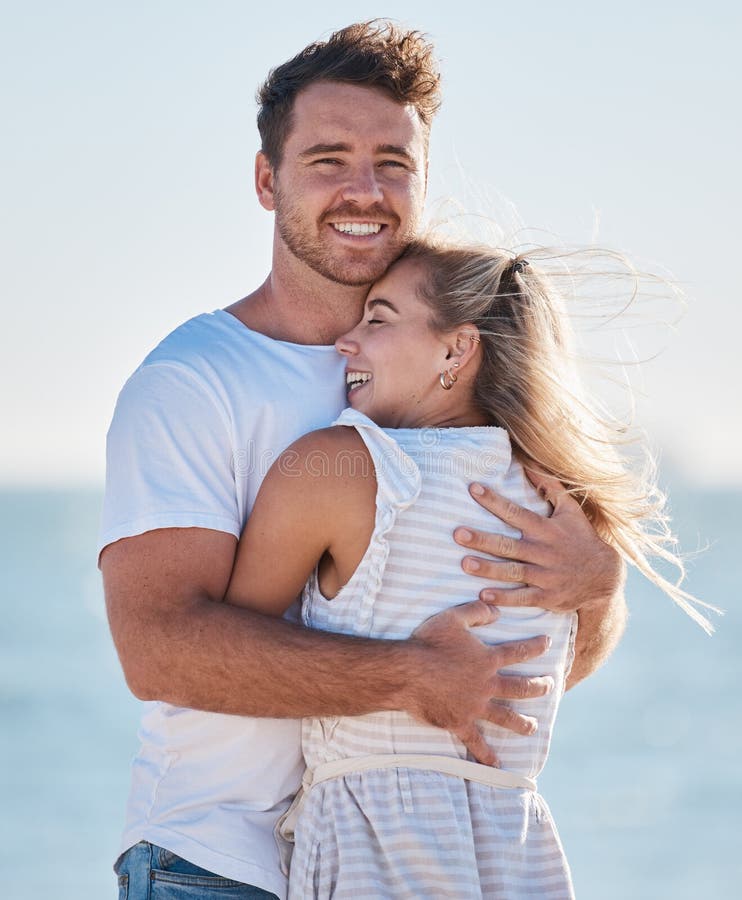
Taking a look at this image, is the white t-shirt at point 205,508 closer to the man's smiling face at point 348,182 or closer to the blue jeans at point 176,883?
the blue jeans at point 176,883

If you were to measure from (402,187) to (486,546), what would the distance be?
112 centimetres

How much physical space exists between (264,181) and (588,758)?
1198cm

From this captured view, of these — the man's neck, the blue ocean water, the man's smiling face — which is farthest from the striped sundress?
the blue ocean water

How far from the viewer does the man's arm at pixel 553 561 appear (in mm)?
2738

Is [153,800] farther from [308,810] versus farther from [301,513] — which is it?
[301,513]

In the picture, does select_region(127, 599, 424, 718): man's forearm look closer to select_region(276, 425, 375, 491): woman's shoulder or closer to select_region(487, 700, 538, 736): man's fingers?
select_region(487, 700, 538, 736): man's fingers

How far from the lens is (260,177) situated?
3.64 m

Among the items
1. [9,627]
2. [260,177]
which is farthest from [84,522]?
[260,177]

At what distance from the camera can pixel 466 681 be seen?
8.63 feet

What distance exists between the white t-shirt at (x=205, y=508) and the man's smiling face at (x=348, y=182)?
0.44m

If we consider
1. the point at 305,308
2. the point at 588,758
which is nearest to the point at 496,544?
the point at 305,308

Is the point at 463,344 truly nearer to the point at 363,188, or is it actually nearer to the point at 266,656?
the point at 363,188

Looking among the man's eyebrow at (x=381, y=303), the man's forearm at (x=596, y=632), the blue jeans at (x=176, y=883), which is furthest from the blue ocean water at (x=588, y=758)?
the blue jeans at (x=176, y=883)

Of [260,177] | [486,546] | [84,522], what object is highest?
[260,177]
